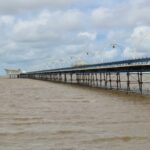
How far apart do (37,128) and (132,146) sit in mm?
6740

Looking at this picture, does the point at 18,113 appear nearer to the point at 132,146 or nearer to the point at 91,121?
the point at 91,121

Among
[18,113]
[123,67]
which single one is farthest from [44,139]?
[123,67]

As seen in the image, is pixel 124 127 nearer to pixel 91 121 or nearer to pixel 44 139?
pixel 91 121

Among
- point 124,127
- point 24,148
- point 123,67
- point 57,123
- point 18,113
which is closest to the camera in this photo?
point 24,148

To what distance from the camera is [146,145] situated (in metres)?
17.7

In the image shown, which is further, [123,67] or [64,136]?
[123,67]

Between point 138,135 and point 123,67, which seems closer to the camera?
point 138,135

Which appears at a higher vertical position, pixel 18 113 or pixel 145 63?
pixel 145 63

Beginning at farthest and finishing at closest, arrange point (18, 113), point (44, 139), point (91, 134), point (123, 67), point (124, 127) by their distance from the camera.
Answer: point (123, 67), point (18, 113), point (124, 127), point (91, 134), point (44, 139)

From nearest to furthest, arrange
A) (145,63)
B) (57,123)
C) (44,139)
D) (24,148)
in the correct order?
(24,148), (44,139), (57,123), (145,63)

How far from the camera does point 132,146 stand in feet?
57.8

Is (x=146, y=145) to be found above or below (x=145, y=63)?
below

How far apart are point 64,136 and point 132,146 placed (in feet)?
12.1

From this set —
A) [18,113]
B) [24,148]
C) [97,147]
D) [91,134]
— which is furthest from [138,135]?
[18,113]
